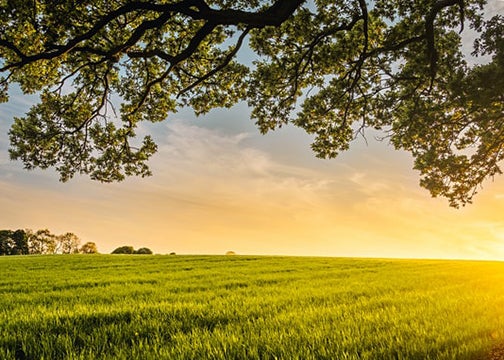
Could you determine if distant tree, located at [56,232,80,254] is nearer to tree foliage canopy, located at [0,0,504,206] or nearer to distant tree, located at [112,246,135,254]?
distant tree, located at [112,246,135,254]

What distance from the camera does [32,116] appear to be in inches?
590

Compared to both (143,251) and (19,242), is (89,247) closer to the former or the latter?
(19,242)

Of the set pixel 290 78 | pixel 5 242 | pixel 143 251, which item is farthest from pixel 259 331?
pixel 5 242

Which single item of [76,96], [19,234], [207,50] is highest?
[207,50]

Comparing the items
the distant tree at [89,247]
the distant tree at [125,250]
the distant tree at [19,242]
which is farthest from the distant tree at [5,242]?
the distant tree at [125,250]

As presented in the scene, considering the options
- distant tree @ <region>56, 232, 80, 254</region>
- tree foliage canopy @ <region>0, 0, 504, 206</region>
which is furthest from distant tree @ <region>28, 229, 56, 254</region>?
tree foliage canopy @ <region>0, 0, 504, 206</region>

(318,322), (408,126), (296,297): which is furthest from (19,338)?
(408,126)

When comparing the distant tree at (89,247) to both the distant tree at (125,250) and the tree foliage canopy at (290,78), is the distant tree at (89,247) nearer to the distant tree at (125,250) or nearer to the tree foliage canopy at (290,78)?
the distant tree at (125,250)

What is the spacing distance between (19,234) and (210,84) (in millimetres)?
132279

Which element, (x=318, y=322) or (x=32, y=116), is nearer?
(x=318, y=322)

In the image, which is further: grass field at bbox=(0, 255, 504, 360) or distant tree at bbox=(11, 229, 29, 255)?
distant tree at bbox=(11, 229, 29, 255)

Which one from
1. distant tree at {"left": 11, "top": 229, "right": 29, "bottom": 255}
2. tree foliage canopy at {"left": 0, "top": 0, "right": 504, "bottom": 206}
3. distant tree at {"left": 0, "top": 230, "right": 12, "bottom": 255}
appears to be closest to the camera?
tree foliage canopy at {"left": 0, "top": 0, "right": 504, "bottom": 206}

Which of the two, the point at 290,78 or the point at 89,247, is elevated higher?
the point at 290,78

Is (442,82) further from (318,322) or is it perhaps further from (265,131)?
(318,322)
